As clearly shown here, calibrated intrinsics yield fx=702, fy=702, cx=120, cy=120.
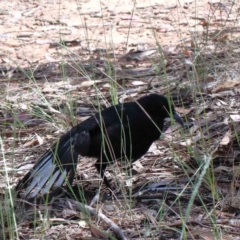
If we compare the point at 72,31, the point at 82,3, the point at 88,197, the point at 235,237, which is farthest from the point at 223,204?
the point at 82,3

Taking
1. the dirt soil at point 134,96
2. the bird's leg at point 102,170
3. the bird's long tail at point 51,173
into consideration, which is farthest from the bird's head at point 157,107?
the bird's long tail at point 51,173

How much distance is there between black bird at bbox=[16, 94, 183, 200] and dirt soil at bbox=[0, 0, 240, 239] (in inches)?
5.0

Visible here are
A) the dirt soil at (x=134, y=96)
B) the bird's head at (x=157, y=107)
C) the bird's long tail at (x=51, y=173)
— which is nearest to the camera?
the dirt soil at (x=134, y=96)

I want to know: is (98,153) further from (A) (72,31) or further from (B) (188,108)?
(A) (72,31)

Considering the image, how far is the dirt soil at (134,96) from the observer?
361 centimetres

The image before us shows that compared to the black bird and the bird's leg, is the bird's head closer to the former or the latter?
the black bird

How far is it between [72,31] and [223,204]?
4.36 m

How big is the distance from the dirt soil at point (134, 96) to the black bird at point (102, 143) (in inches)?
5.0

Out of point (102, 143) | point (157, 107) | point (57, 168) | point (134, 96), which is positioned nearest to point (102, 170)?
point (102, 143)

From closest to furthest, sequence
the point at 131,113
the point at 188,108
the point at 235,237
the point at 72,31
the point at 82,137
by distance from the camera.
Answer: the point at 235,237
the point at 82,137
the point at 131,113
the point at 188,108
the point at 72,31

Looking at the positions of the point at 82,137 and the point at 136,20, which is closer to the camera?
the point at 82,137

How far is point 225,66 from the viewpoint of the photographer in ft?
18.1

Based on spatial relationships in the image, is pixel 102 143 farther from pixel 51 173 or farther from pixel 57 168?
pixel 51 173

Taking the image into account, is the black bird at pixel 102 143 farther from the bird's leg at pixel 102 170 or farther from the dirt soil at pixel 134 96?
the dirt soil at pixel 134 96
